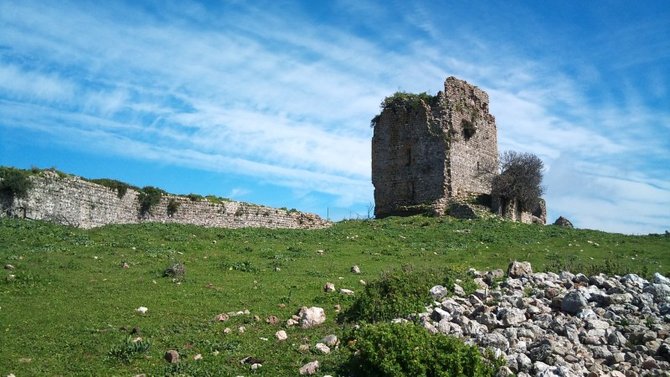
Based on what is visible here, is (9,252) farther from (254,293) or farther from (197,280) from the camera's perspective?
(254,293)

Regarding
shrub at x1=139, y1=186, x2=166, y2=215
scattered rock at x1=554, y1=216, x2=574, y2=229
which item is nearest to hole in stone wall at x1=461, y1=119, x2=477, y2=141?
scattered rock at x1=554, y1=216, x2=574, y2=229

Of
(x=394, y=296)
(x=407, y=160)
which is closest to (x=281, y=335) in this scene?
(x=394, y=296)

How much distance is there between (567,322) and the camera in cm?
1059

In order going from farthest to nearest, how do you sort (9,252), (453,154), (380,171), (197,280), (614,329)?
(380,171) → (453,154) → (9,252) → (197,280) → (614,329)

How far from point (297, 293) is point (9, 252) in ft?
29.0

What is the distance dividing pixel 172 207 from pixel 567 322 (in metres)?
22.7

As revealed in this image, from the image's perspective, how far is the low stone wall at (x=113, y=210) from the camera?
2409 centimetres

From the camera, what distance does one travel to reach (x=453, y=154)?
1426 inches

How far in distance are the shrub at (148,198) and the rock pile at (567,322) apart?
19621 millimetres

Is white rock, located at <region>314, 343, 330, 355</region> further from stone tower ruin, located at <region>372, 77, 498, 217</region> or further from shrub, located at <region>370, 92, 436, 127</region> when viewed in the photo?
shrub, located at <region>370, 92, 436, 127</region>

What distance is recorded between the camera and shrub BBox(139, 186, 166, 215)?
94.2 feet

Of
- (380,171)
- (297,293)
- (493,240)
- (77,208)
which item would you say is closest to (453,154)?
(380,171)

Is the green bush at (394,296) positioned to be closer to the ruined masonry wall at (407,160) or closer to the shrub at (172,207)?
the shrub at (172,207)

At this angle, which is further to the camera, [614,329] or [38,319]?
[38,319]
